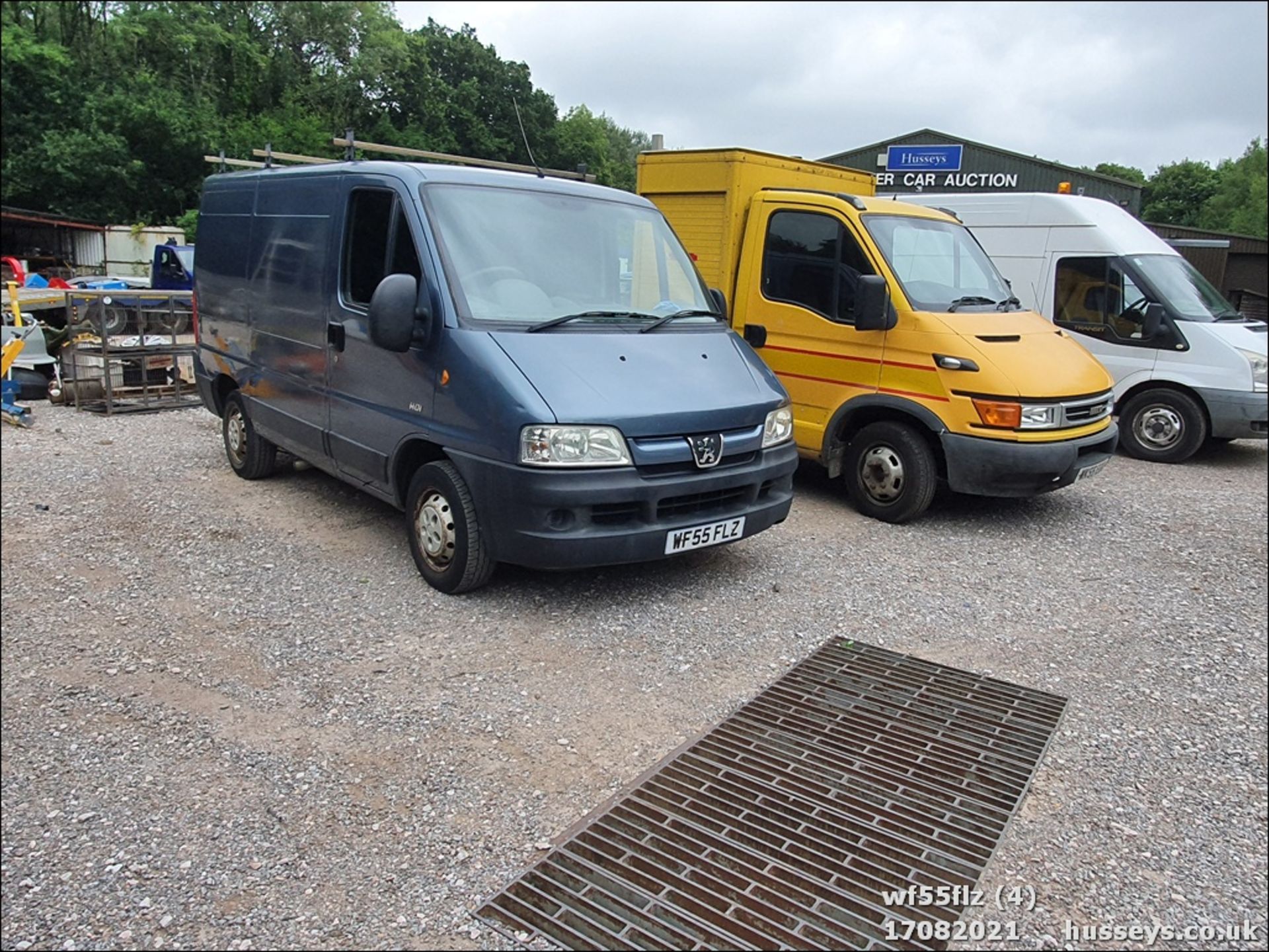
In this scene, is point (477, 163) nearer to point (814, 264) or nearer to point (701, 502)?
point (814, 264)

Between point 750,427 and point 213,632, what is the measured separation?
292 centimetres

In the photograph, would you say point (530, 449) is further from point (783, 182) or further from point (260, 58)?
point (260, 58)

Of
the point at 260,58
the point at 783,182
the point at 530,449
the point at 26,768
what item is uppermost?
the point at 260,58

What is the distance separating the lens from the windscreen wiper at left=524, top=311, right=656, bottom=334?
4.82m

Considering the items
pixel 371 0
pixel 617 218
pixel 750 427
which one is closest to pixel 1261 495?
pixel 750 427

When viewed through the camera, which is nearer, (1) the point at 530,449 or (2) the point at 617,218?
(1) the point at 530,449

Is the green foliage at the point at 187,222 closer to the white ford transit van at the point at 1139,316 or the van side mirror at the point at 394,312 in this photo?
the white ford transit van at the point at 1139,316

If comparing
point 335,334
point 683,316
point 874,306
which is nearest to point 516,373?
point 683,316

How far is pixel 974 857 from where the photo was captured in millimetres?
2920

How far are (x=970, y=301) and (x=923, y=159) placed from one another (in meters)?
22.7

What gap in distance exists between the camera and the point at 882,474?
6715mm

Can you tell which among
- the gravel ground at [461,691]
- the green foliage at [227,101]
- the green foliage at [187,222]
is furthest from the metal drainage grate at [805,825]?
the green foliage at [187,222]
